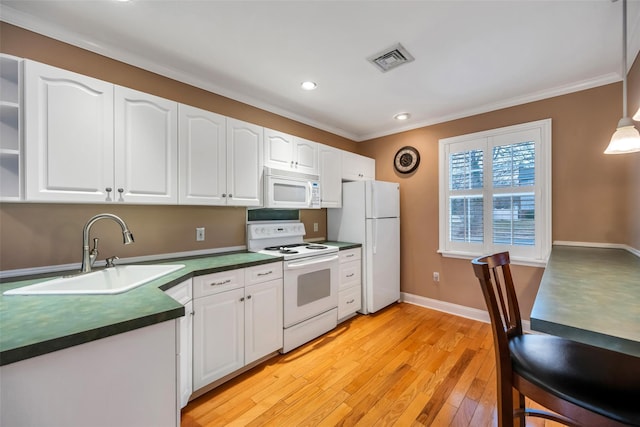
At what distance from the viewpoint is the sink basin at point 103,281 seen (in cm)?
126

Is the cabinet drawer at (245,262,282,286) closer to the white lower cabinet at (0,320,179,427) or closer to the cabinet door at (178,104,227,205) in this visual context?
the cabinet door at (178,104,227,205)

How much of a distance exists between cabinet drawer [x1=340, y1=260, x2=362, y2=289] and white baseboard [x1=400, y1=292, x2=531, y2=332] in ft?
3.10

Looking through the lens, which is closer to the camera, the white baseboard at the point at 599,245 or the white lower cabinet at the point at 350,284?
the white baseboard at the point at 599,245

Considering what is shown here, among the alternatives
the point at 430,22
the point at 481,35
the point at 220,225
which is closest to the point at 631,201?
the point at 481,35

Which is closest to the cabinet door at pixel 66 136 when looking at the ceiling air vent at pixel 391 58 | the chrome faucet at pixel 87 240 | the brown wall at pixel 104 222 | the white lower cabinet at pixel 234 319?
the chrome faucet at pixel 87 240

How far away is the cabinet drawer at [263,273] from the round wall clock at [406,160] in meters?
2.35

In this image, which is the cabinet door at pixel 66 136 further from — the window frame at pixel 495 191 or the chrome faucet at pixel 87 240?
the window frame at pixel 495 191

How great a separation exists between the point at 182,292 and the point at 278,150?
5.32 feet

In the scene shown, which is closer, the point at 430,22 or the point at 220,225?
the point at 430,22

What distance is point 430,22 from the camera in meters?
1.69

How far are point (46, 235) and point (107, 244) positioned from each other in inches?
12.4

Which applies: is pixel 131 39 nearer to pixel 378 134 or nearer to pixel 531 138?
pixel 378 134

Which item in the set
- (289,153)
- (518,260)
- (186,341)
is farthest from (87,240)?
(518,260)

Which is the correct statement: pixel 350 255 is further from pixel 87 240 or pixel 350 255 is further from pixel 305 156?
pixel 87 240
